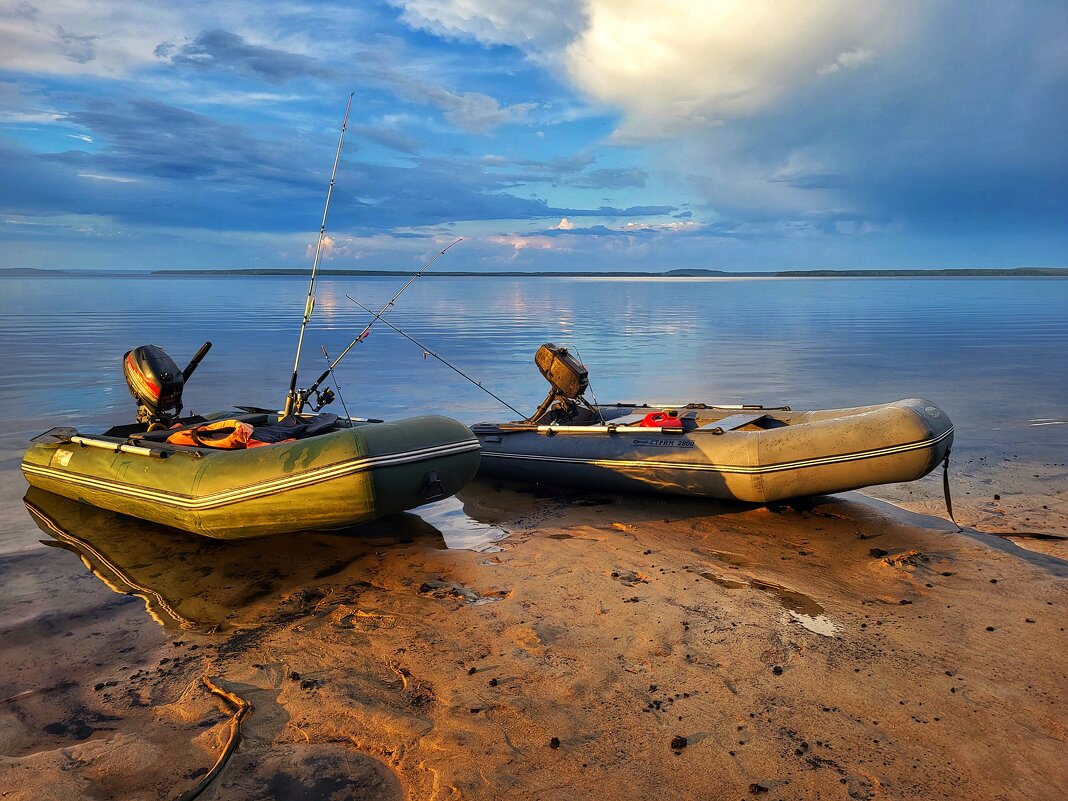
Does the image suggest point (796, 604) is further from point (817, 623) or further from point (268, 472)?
point (268, 472)

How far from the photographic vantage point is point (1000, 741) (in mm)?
3750

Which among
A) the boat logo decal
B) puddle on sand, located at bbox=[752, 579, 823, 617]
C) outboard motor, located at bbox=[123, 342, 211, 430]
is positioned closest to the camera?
puddle on sand, located at bbox=[752, 579, 823, 617]

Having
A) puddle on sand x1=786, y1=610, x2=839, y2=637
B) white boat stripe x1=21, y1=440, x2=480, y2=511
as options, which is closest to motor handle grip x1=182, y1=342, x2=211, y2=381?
white boat stripe x1=21, y1=440, x2=480, y2=511

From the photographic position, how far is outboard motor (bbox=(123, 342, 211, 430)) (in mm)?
8680

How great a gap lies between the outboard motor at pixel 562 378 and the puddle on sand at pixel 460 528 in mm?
1847

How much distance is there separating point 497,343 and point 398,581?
21.7 m

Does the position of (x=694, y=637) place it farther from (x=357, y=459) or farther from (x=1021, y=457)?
(x=1021, y=457)

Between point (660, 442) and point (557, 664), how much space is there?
14.0 feet

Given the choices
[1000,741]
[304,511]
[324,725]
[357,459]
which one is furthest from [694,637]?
[304,511]

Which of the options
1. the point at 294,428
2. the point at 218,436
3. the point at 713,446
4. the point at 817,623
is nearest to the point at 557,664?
the point at 817,623

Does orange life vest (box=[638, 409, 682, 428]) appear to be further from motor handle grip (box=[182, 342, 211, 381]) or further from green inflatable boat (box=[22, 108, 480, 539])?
motor handle grip (box=[182, 342, 211, 381])

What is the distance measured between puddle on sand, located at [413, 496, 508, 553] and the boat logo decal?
6.65 ft

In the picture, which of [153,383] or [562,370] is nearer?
[153,383]

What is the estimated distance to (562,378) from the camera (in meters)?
9.83
